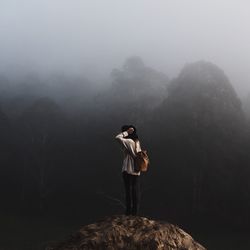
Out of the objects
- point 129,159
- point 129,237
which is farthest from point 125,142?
point 129,237

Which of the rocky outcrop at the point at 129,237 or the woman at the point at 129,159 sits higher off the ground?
the woman at the point at 129,159

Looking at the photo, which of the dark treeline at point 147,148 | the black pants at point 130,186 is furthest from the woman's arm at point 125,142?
the dark treeline at point 147,148

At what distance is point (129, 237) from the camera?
1282 centimetres

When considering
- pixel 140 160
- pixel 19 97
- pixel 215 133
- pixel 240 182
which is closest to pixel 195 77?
pixel 215 133

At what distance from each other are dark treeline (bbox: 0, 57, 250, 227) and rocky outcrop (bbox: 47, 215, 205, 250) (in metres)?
40.4

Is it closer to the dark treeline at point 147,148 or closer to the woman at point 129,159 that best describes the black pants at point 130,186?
the woman at point 129,159

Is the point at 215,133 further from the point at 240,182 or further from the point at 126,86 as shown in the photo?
the point at 126,86

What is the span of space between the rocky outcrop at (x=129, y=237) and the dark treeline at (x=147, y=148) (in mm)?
40420

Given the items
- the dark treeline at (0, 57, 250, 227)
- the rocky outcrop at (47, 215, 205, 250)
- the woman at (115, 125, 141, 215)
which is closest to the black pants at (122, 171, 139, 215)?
the woman at (115, 125, 141, 215)

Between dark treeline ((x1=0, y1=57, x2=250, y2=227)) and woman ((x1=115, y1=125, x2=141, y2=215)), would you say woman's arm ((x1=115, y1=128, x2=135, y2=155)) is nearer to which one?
woman ((x1=115, y1=125, x2=141, y2=215))

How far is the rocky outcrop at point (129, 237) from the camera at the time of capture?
12.7 meters

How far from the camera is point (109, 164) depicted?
63.5 m

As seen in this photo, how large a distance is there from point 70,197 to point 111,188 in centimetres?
700

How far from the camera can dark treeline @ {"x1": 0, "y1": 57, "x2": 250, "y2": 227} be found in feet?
188
